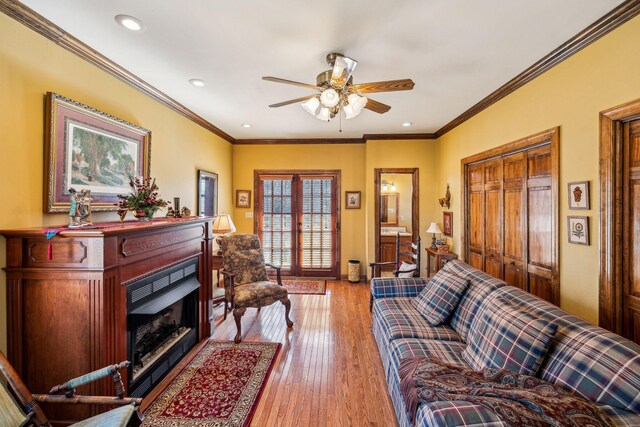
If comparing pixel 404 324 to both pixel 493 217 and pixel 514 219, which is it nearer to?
pixel 514 219

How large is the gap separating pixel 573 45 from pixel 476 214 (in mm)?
2217

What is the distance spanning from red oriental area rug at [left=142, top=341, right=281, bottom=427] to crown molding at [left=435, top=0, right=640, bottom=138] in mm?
3668

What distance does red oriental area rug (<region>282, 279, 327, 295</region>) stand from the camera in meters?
4.96

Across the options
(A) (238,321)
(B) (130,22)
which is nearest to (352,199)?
(A) (238,321)

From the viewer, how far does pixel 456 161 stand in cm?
444

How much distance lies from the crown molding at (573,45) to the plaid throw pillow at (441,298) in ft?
A: 6.63

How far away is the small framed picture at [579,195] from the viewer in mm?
2156

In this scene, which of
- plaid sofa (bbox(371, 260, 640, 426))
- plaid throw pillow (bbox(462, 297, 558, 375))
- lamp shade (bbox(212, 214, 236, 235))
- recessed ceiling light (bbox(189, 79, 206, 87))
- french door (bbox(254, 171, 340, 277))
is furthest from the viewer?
french door (bbox(254, 171, 340, 277))

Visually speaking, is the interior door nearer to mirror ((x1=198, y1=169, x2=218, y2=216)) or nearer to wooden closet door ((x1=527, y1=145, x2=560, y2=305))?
wooden closet door ((x1=527, y1=145, x2=560, y2=305))

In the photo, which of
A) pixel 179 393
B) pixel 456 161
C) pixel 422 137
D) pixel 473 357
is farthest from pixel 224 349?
pixel 422 137

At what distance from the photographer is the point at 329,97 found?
2316 millimetres

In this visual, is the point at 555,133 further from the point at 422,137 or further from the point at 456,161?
the point at 422,137

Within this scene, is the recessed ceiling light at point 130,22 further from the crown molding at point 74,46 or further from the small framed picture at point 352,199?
the small framed picture at point 352,199

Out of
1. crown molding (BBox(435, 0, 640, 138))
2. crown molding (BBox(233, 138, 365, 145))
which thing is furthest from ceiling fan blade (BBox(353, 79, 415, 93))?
crown molding (BBox(233, 138, 365, 145))
